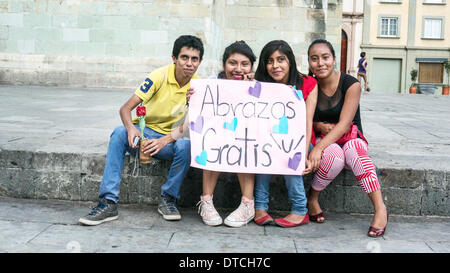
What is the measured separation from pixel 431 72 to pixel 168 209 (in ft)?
109

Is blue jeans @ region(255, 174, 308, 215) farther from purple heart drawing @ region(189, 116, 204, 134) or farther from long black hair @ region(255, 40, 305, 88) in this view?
long black hair @ region(255, 40, 305, 88)

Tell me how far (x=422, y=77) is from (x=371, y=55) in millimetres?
4183

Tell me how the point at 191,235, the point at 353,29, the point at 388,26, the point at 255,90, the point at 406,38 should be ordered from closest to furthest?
the point at 191,235, the point at 255,90, the point at 353,29, the point at 406,38, the point at 388,26

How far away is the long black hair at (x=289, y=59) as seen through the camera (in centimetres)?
327

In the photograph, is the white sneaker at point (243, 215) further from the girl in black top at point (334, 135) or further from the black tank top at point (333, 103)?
the black tank top at point (333, 103)

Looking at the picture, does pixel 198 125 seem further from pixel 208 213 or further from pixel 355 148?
pixel 355 148

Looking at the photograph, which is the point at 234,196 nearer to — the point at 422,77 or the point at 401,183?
the point at 401,183

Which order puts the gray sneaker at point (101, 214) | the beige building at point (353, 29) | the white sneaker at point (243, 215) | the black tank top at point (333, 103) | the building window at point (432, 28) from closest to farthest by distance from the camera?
the gray sneaker at point (101, 214) → the white sneaker at point (243, 215) → the black tank top at point (333, 103) → the beige building at point (353, 29) → the building window at point (432, 28)

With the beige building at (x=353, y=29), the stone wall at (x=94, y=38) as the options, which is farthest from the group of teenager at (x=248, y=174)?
the beige building at (x=353, y=29)

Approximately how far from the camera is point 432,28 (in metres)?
32.0

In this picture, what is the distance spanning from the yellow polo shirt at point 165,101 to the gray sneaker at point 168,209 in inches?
20.9

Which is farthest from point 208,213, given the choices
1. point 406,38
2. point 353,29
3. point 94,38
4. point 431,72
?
point 431,72

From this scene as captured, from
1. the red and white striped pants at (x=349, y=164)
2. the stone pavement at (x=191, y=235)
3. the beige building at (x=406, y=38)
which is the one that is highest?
the beige building at (x=406, y=38)
